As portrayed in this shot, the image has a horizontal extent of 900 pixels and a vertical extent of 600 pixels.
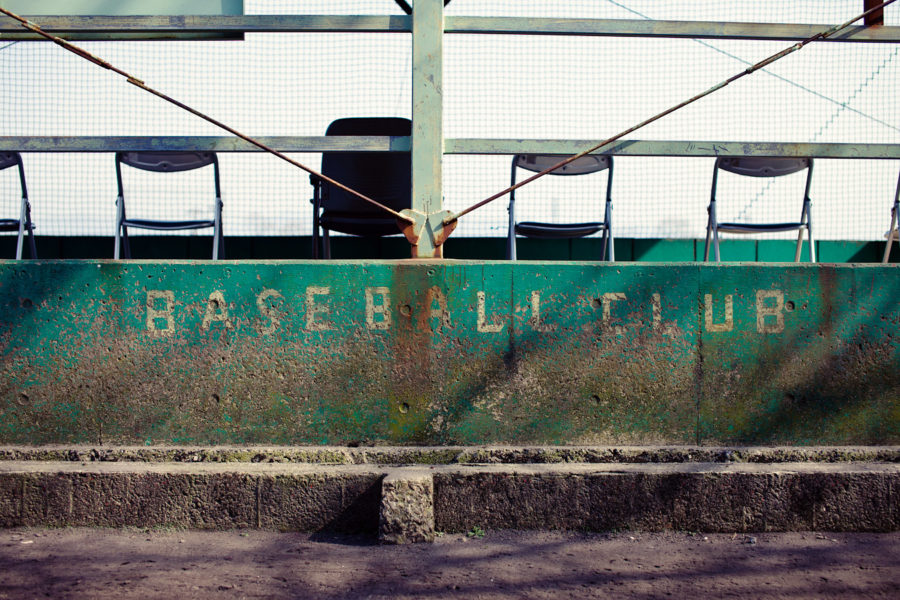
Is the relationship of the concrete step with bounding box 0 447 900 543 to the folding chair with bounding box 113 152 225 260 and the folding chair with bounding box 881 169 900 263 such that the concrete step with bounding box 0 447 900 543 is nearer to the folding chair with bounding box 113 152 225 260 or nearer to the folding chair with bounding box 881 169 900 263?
the folding chair with bounding box 113 152 225 260

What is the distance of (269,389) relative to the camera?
2492mm

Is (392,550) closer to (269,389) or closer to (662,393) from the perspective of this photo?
(269,389)

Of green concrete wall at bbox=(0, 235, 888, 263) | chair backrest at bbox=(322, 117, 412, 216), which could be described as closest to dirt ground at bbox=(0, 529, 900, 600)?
chair backrest at bbox=(322, 117, 412, 216)

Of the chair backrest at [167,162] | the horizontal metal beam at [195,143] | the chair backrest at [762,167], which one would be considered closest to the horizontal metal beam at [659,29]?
the horizontal metal beam at [195,143]

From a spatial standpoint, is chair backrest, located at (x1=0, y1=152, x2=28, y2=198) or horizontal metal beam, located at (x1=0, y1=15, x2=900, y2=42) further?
chair backrest, located at (x1=0, y1=152, x2=28, y2=198)

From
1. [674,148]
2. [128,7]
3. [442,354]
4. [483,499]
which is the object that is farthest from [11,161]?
[674,148]

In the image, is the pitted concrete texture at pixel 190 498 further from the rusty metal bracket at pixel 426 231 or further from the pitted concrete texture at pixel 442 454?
the rusty metal bracket at pixel 426 231

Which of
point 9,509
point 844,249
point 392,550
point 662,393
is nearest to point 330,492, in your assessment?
point 392,550

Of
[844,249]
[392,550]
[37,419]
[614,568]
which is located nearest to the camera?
[614,568]

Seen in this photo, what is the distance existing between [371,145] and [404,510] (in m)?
1.42

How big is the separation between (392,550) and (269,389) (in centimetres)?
71

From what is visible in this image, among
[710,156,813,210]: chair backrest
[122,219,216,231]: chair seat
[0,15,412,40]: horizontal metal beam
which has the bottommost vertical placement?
[122,219,216,231]: chair seat

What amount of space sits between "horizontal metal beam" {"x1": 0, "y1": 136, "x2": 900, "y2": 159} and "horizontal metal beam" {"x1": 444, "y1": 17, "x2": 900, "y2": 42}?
1.34 ft

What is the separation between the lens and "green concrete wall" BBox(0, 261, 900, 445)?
8.14ft
